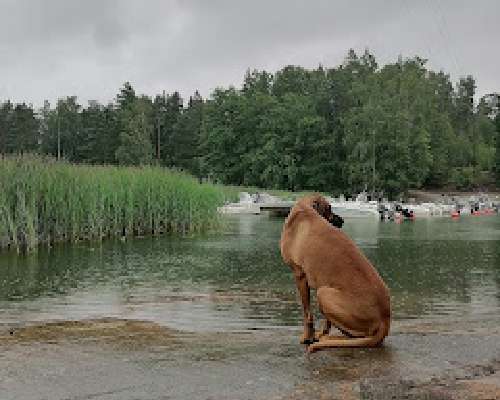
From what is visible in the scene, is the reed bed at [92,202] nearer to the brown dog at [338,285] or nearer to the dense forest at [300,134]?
the brown dog at [338,285]

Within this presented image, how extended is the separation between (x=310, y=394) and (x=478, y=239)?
26.0 meters

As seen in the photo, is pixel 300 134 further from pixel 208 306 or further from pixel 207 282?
pixel 208 306

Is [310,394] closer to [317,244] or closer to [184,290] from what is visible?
[317,244]

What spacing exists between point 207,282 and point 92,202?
10941 millimetres

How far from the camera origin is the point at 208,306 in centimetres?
1275

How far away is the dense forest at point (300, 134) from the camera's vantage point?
78.4 m

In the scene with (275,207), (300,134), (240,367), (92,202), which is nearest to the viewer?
(240,367)

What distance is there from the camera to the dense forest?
78.4 meters

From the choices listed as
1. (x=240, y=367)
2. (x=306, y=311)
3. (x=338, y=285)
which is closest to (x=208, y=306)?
(x=306, y=311)

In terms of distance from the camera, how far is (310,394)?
5.68 m

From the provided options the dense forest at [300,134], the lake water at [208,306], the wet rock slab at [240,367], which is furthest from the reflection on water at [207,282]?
the dense forest at [300,134]

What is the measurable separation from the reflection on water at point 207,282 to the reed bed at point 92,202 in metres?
1.09

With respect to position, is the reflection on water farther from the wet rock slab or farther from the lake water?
the wet rock slab

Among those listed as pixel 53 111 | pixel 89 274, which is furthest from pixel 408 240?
pixel 53 111
